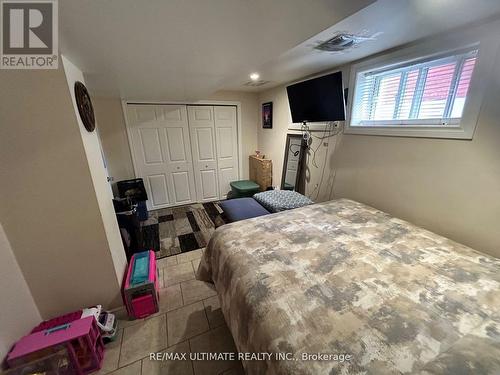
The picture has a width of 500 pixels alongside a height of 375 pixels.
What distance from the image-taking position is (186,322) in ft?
5.21

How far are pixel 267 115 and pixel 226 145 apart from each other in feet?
3.41

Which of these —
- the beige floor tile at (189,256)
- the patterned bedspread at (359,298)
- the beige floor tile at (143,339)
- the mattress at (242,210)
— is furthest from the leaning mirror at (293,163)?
the beige floor tile at (143,339)

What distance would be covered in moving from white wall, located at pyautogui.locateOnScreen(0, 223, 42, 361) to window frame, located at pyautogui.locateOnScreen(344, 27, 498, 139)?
9.95 feet

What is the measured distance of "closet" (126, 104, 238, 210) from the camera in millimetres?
3424

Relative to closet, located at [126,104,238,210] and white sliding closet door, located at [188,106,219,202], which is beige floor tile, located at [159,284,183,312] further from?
white sliding closet door, located at [188,106,219,202]

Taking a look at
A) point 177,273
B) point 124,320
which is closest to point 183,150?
point 177,273

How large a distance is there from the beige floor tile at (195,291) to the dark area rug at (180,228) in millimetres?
616

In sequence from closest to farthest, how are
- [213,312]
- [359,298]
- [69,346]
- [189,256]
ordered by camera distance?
[359,298] → [69,346] → [213,312] → [189,256]

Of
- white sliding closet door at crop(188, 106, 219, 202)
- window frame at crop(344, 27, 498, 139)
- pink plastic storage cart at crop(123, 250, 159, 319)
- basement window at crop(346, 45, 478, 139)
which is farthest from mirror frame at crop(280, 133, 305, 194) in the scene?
pink plastic storage cart at crop(123, 250, 159, 319)

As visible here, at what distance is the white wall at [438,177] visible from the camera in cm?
129

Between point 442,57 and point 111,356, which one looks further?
point 442,57

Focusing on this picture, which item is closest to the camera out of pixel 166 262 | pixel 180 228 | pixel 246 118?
pixel 166 262

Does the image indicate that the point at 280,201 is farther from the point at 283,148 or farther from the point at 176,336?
the point at 176,336

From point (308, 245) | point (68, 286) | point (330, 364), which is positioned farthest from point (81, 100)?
point (330, 364)
